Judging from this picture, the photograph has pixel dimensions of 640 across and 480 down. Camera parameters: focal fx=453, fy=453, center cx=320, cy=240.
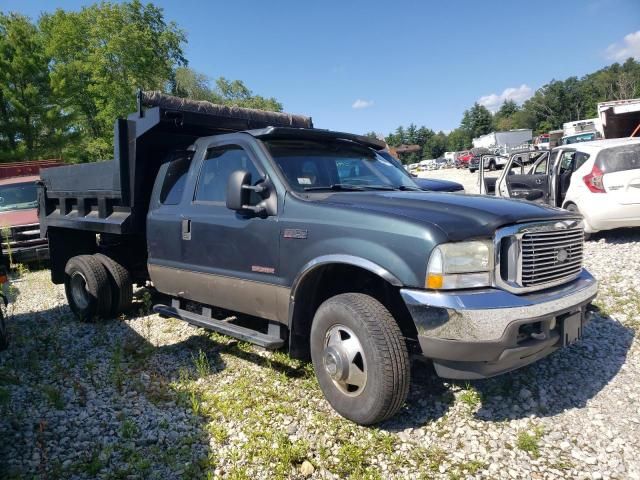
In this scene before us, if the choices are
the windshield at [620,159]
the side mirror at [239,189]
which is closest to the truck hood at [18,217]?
the side mirror at [239,189]

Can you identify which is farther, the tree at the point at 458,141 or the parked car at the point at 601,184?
the tree at the point at 458,141

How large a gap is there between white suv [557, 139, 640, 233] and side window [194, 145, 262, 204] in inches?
239

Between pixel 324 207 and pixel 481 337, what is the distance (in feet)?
4.36

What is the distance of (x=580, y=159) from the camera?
7.90m

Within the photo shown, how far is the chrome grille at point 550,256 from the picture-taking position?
2.81 metres

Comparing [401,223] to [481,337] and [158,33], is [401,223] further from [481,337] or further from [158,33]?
[158,33]

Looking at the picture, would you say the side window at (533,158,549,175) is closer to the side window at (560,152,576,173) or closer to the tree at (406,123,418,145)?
the side window at (560,152,576,173)

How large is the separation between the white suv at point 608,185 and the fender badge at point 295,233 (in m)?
6.03

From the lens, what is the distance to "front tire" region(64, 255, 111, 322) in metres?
5.36

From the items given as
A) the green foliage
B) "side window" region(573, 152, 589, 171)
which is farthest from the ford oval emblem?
the green foliage

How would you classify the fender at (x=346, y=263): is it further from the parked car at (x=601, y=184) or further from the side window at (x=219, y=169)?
the parked car at (x=601, y=184)

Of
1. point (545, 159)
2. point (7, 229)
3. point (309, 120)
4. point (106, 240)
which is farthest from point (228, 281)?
point (545, 159)

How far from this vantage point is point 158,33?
31688 millimetres

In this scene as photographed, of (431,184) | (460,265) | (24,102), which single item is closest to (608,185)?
(431,184)
